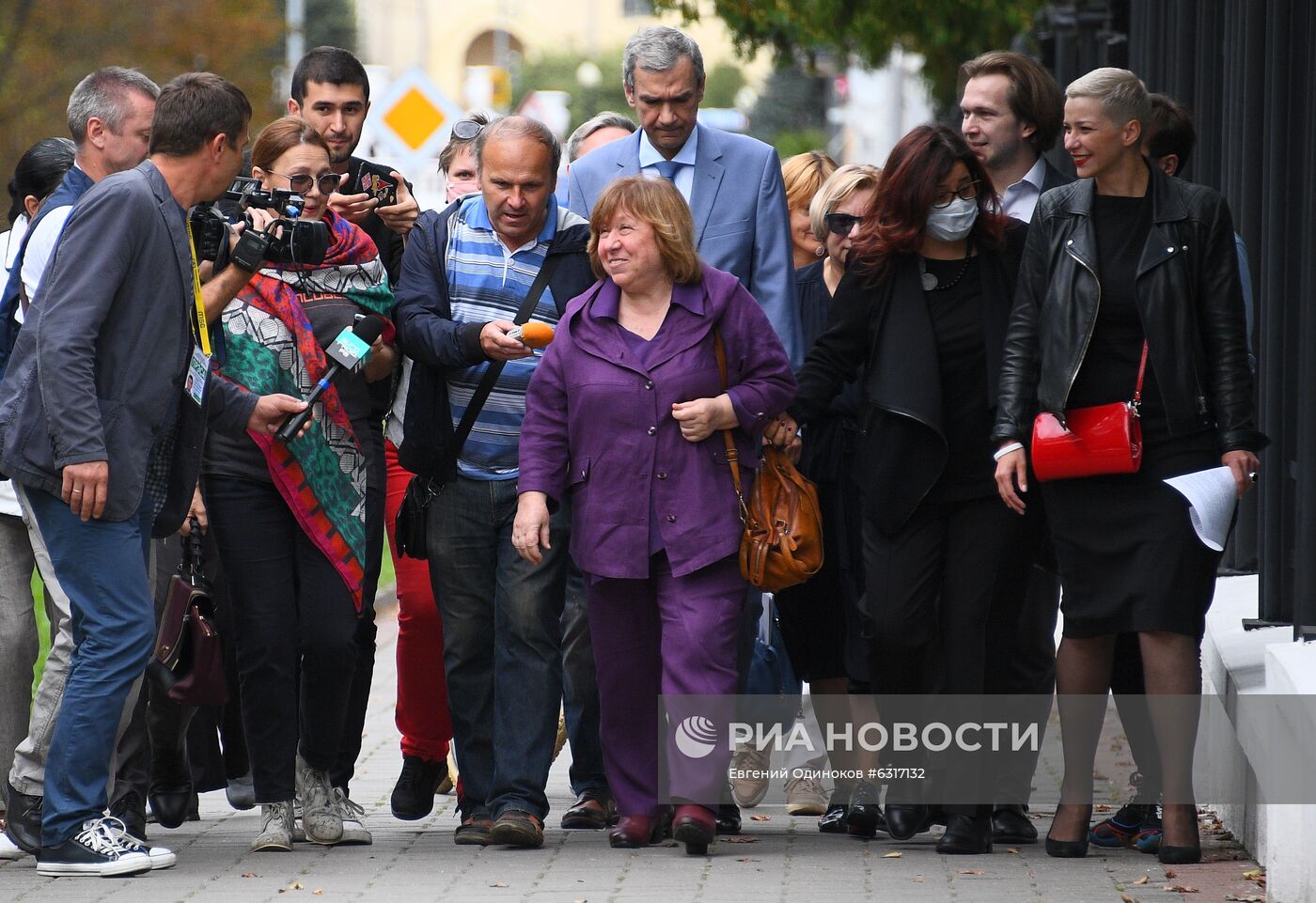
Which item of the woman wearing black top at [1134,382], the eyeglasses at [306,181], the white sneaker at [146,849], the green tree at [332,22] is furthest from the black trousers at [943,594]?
the green tree at [332,22]

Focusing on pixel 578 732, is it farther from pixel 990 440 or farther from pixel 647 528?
pixel 990 440

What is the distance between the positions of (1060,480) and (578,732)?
1.95m

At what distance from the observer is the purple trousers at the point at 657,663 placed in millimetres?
6457

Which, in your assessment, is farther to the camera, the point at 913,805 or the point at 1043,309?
the point at 913,805

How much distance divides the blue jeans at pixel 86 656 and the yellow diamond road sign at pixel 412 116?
11.3 metres

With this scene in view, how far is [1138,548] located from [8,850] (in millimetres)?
3437

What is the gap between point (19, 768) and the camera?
652cm

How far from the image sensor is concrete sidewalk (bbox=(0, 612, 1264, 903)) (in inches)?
233

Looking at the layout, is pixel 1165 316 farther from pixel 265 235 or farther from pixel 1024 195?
pixel 265 235

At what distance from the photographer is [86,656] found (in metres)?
6.18

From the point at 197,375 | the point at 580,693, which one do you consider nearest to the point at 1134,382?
the point at 580,693

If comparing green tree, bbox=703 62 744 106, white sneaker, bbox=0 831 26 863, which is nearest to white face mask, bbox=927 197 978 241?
white sneaker, bbox=0 831 26 863

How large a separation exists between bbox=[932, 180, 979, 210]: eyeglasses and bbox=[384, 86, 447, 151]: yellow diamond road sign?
36.3 ft

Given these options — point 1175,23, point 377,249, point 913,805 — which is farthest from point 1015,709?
point 1175,23
